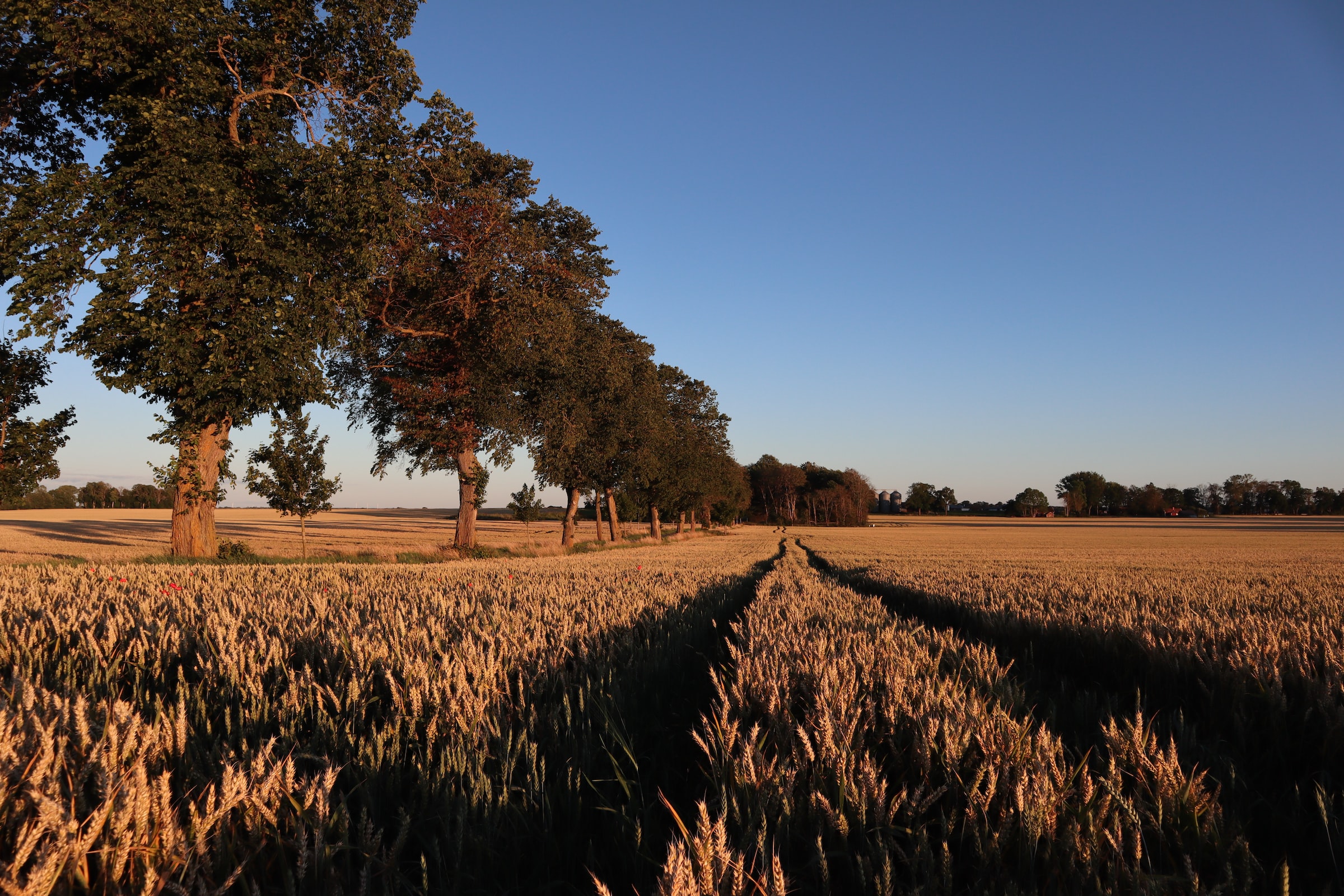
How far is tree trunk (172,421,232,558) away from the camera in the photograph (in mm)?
16281

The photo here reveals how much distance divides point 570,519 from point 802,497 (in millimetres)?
123645

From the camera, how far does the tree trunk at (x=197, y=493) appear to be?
16281 mm

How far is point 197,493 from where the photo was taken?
53.7ft

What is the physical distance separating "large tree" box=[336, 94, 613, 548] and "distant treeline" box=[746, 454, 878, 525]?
381 feet

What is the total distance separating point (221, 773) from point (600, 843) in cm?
127

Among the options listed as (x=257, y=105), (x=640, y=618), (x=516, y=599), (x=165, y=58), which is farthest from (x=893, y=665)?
(x=257, y=105)

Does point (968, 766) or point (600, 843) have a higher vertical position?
point (968, 766)

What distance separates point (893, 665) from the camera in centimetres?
350

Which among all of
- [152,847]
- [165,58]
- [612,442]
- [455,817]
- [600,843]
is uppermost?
[165,58]

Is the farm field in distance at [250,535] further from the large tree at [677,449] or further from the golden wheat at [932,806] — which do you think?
the golden wheat at [932,806]

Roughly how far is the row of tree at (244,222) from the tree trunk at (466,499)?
112 inches

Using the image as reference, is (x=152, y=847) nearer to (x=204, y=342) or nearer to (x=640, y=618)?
(x=640, y=618)

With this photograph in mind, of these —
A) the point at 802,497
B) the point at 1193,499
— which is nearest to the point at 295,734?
the point at 802,497

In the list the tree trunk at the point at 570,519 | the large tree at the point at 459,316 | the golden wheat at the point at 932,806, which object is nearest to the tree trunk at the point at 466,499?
the large tree at the point at 459,316
